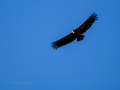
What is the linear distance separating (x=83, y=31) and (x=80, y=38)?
737 millimetres

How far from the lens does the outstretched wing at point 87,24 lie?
54.0 feet

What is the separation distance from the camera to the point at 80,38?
1686 centimetres

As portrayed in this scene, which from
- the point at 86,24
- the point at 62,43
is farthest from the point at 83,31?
the point at 62,43

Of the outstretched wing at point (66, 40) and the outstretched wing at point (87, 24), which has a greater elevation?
the outstretched wing at point (87, 24)

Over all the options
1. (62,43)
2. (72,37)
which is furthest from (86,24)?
(62,43)

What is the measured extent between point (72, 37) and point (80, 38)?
2.71 ft

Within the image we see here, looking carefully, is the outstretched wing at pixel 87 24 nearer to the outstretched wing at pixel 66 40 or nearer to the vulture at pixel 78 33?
the vulture at pixel 78 33

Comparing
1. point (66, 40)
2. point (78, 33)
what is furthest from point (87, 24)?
point (66, 40)

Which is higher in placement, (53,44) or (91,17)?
(91,17)

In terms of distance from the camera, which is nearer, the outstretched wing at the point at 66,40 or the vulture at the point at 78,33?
the vulture at the point at 78,33

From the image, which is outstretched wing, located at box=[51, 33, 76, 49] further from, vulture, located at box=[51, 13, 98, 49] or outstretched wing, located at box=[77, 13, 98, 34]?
outstretched wing, located at box=[77, 13, 98, 34]

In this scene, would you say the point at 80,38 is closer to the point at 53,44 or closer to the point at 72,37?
the point at 72,37

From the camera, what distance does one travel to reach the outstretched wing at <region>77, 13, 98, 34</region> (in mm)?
16453

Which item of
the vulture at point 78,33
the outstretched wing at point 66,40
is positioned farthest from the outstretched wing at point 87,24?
the outstretched wing at point 66,40
